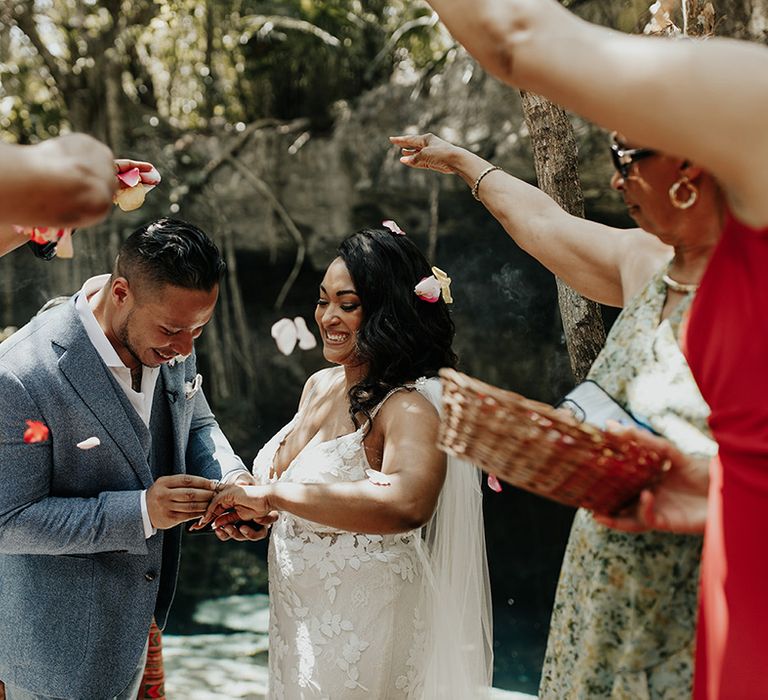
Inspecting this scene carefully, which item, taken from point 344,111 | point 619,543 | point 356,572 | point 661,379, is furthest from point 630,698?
point 344,111

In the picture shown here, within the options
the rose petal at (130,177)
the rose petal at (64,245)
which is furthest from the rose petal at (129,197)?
the rose petal at (64,245)

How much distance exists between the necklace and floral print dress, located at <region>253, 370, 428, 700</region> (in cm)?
123

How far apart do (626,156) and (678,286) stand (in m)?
0.28

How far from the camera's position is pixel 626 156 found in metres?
1.66

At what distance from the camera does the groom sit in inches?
98.0

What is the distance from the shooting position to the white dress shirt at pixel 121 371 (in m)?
2.62

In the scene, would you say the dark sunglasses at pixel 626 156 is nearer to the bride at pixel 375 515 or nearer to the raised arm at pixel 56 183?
the raised arm at pixel 56 183

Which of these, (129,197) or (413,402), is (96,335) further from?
(413,402)

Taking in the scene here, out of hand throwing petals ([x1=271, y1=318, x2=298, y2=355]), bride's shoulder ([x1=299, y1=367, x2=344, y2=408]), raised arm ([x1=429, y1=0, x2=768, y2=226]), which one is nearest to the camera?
raised arm ([x1=429, y1=0, x2=768, y2=226])

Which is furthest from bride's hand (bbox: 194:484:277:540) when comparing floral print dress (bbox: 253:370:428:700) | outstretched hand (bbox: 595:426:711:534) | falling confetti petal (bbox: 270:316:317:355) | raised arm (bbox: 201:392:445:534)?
outstretched hand (bbox: 595:426:711:534)

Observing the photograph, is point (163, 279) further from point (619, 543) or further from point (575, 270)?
point (619, 543)

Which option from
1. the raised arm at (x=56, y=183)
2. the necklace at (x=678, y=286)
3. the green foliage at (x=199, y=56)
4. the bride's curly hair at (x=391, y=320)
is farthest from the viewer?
the green foliage at (x=199, y=56)

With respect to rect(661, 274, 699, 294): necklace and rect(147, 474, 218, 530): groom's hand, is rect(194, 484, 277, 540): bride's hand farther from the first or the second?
rect(661, 274, 699, 294): necklace

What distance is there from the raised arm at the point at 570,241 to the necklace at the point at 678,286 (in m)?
0.18
